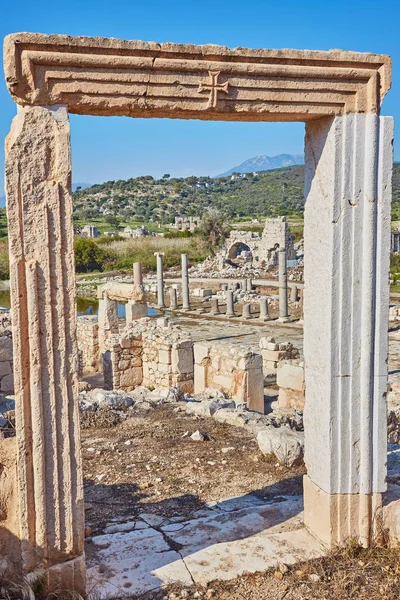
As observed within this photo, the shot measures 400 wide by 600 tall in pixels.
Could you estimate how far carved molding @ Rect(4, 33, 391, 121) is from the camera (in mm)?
3588

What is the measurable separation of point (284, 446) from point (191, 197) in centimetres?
9174

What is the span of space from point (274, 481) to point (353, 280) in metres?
2.61

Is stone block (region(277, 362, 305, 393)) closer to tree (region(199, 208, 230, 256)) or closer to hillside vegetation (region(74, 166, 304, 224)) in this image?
tree (region(199, 208, 230, 256))

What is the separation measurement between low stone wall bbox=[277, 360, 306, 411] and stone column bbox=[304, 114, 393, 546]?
20.7ft

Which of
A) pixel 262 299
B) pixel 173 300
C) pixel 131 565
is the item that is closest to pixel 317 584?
pixel 131 565

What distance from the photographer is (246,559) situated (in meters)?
4.30

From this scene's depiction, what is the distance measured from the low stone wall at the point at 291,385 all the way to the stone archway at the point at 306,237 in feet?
20.3

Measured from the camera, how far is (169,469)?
641 centimetres

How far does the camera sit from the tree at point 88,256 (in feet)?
137

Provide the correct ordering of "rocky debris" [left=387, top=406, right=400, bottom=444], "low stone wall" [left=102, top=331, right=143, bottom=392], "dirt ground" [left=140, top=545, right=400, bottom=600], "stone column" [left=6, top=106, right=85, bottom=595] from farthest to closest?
"low stone wall" [left=102, top=331, right=143, bottom=392]
"rocky debris" [left=387, top=406, right=400, bottom=444]
"dirt ground" [left=140, top=545, right=400, bottom=600]
"stone column" [left=6, top=106, right=85, bottom=595]

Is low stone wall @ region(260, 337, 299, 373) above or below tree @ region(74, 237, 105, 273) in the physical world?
below

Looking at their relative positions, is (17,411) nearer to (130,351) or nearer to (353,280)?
(353,280)

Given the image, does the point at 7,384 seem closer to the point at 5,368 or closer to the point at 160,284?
the point at 5,368

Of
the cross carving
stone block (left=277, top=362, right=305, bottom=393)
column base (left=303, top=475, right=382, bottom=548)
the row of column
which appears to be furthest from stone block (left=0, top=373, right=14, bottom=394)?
the row of column
